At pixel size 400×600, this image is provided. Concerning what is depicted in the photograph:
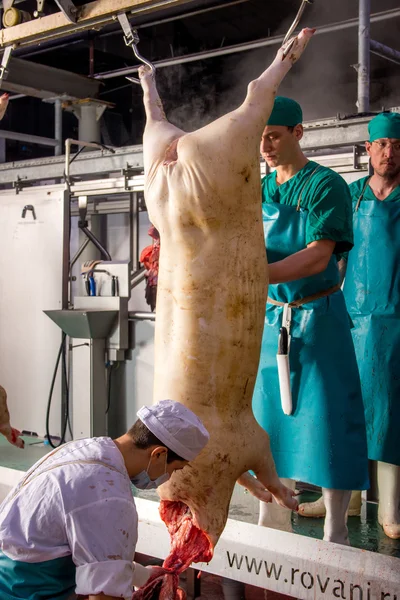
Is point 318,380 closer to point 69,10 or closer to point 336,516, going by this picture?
point 336,516

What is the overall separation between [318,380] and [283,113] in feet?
3.42

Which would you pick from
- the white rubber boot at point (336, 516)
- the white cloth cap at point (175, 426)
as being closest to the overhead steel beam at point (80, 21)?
the white cloth cap at point (175, 426)

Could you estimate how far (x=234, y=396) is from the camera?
254cm

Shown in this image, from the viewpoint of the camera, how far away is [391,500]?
3.45 metres

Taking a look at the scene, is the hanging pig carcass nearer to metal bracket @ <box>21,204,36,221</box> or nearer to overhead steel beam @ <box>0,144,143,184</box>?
overhead steel beam @ <box>0,144,143,184</box>

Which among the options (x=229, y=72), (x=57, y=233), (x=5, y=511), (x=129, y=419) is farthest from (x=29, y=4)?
(x=5, y=511)

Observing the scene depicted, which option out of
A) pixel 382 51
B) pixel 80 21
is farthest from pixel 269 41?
pixel 80 21

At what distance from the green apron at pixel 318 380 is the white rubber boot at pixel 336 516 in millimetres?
55

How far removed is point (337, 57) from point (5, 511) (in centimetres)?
552

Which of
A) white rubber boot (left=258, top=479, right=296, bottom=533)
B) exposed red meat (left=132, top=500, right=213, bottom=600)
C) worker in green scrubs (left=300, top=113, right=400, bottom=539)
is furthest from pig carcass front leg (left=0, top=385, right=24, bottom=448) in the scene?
worker in green scrubs (left=300, top=113, right=400, bottom=539)

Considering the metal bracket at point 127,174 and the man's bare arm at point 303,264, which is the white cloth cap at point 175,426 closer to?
the man's bare arm at point 303,264

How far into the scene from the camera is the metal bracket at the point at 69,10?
3.15 meters

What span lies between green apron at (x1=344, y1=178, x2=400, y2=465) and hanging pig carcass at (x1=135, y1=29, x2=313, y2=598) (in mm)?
1088

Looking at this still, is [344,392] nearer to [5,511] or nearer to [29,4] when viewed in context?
[5,511]
